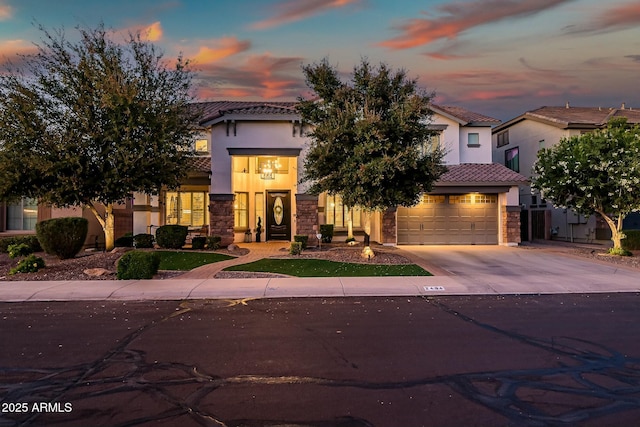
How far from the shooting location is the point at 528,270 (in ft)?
44.9

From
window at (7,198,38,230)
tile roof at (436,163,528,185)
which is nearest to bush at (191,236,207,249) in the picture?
window at (7,198,38,230)

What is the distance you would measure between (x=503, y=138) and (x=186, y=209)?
22497mm

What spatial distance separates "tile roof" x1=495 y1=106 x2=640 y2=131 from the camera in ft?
76.8

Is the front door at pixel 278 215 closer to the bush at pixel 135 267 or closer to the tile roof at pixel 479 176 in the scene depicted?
the tile roof at pixel 479 176

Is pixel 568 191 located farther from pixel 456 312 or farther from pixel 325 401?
pixel 325 401

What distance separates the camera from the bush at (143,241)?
60.7 ft

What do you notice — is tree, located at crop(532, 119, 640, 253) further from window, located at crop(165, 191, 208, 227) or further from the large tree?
window, located at crop(165, 191, 208, 227)

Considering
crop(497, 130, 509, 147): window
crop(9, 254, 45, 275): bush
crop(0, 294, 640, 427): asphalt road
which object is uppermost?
crop(497, 130, 509, 147): window

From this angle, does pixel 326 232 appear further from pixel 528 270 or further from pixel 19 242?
pixel 19 242

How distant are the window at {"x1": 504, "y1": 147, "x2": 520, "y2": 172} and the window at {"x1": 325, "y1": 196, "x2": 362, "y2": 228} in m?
12.7

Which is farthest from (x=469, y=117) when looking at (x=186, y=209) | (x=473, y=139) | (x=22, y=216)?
(x=22, y=216)

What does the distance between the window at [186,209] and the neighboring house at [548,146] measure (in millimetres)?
18314

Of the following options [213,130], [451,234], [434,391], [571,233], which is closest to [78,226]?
[213,130]

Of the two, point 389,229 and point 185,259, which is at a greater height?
point 389,229
